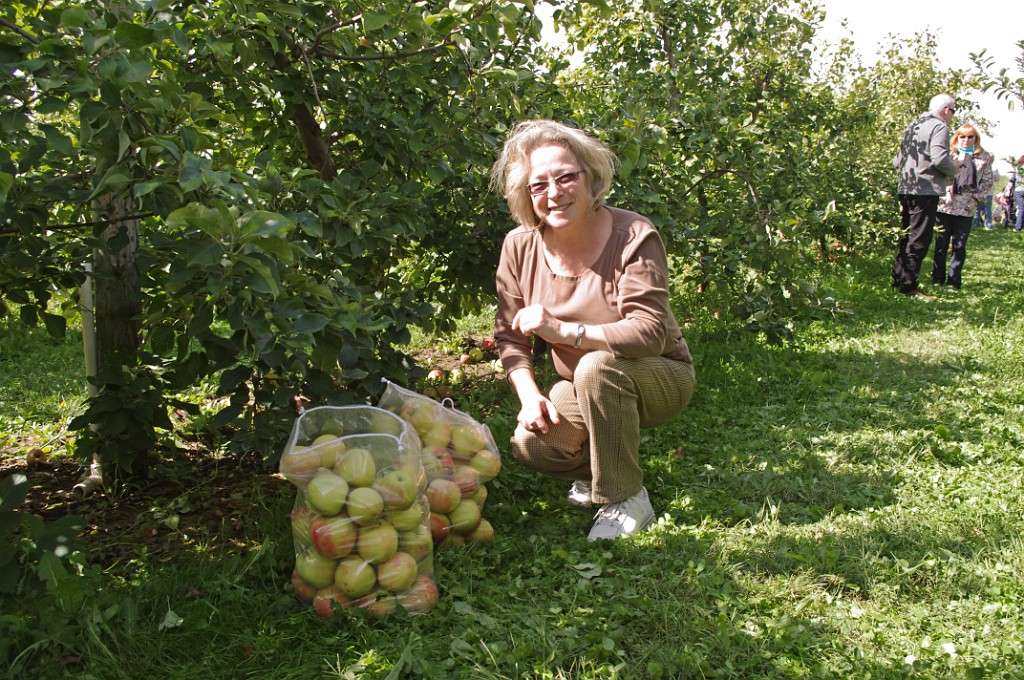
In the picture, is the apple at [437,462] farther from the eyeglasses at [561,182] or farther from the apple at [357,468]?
the eyeglasses at [561,182]

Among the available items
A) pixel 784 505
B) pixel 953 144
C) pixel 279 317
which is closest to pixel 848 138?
pixel 953 144

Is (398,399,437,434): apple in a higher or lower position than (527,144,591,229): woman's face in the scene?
lower

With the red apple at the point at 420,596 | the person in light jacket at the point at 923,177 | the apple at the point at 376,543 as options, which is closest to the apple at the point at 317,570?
the apple at the point at 376,543

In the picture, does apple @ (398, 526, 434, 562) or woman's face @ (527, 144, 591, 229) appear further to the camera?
woman's face @ (527, 144, 591, 229)

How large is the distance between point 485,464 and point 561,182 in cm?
100

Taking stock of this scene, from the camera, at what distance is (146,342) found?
309cm

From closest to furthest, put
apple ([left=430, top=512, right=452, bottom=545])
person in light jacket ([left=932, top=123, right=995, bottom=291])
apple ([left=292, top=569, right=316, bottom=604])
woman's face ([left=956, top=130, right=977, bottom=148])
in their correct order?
apple ([left=292, top=569, right=316, bottom=604]) → apple ([left=430, top=512, right=452, bottom=545]) → person in light jacket ([left=932, top=123, right=995, bottom=291]) → woman's face ([left=956, top=130, right=977, bottom=148])

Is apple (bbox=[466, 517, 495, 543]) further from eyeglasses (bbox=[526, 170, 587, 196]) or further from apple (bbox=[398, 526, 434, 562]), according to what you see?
eyeglasses (bbox=[526, 170, 587, 196])

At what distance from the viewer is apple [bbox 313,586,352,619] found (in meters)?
2.36

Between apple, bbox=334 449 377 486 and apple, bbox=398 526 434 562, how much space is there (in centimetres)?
19

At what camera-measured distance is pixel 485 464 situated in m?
2.84

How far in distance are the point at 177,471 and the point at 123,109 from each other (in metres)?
1.80

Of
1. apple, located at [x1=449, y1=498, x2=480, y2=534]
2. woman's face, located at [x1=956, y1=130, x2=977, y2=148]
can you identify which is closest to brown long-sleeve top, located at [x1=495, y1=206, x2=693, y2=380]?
apple, located at [x1=449, y1=498, x2=480, y2=534]

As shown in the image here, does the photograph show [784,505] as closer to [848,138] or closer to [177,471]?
[177,471]
